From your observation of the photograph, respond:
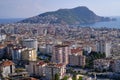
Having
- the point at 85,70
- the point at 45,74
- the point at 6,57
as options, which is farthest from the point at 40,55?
the point at 45,74

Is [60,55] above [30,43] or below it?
below

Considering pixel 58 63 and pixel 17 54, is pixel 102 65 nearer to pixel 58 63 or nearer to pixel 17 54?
pixel 58 63

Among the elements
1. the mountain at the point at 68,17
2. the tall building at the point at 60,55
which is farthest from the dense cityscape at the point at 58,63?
the mountain at the point at 68,17

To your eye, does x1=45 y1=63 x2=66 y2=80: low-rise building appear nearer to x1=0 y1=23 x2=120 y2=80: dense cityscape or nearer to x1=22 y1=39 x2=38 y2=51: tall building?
x1=0 y1=23 x2=120 y2=80: dense cityscape

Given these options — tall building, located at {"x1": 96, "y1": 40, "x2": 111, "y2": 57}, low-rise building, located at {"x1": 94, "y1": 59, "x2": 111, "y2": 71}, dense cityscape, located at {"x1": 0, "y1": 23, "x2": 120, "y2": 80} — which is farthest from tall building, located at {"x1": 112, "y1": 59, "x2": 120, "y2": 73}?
tall building, located at {"x1": 96, "y1": 40, "x2": 111, "y2": 57}

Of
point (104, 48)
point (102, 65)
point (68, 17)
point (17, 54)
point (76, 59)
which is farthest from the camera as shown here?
point (68, 17)

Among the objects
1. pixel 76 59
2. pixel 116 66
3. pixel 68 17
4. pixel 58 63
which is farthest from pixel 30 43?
pixel 68 17

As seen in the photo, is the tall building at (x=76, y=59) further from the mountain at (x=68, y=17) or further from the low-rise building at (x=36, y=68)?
the mountain at (x=68, y=17)

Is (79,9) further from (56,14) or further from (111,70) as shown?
(111,70)
